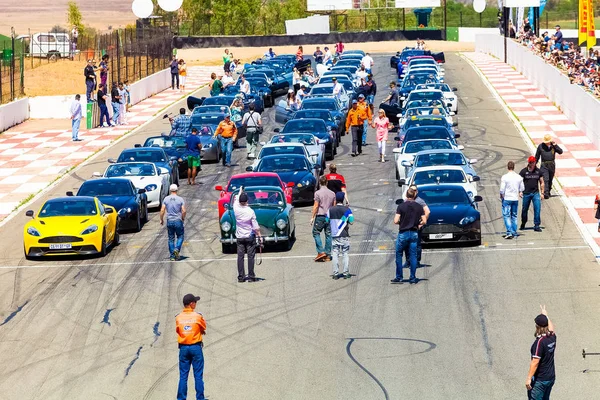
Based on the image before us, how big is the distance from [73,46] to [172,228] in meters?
54.6

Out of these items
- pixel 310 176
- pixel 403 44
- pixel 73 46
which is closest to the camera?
pixel 310 176

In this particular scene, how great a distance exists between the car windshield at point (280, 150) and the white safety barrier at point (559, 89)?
9.91m

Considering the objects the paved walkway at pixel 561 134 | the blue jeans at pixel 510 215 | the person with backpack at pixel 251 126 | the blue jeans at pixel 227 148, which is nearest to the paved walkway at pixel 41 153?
the blue jeans at pixel 227 148

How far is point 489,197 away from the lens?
2828 centimetres

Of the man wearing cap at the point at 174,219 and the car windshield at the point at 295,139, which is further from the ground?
the car windshield at the point at 295,139

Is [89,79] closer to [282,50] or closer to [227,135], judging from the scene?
[227,135]

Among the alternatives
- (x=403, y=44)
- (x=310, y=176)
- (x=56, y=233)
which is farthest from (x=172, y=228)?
(x=403, y=44)

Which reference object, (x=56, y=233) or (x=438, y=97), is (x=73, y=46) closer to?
(x=438, y=97)

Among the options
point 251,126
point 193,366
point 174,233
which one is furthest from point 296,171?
point 193,366

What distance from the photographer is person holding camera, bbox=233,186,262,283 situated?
20.2 metres

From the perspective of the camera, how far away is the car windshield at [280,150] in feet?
97.9

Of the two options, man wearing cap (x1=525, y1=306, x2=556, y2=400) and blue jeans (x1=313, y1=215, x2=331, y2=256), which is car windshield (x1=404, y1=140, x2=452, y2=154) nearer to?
blue jeans (x1=313, y1=215, x2=331, y2=256)

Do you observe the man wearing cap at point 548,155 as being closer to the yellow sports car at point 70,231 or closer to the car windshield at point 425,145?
the car windshield at point 425,145

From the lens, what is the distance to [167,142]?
3334 centimetres
